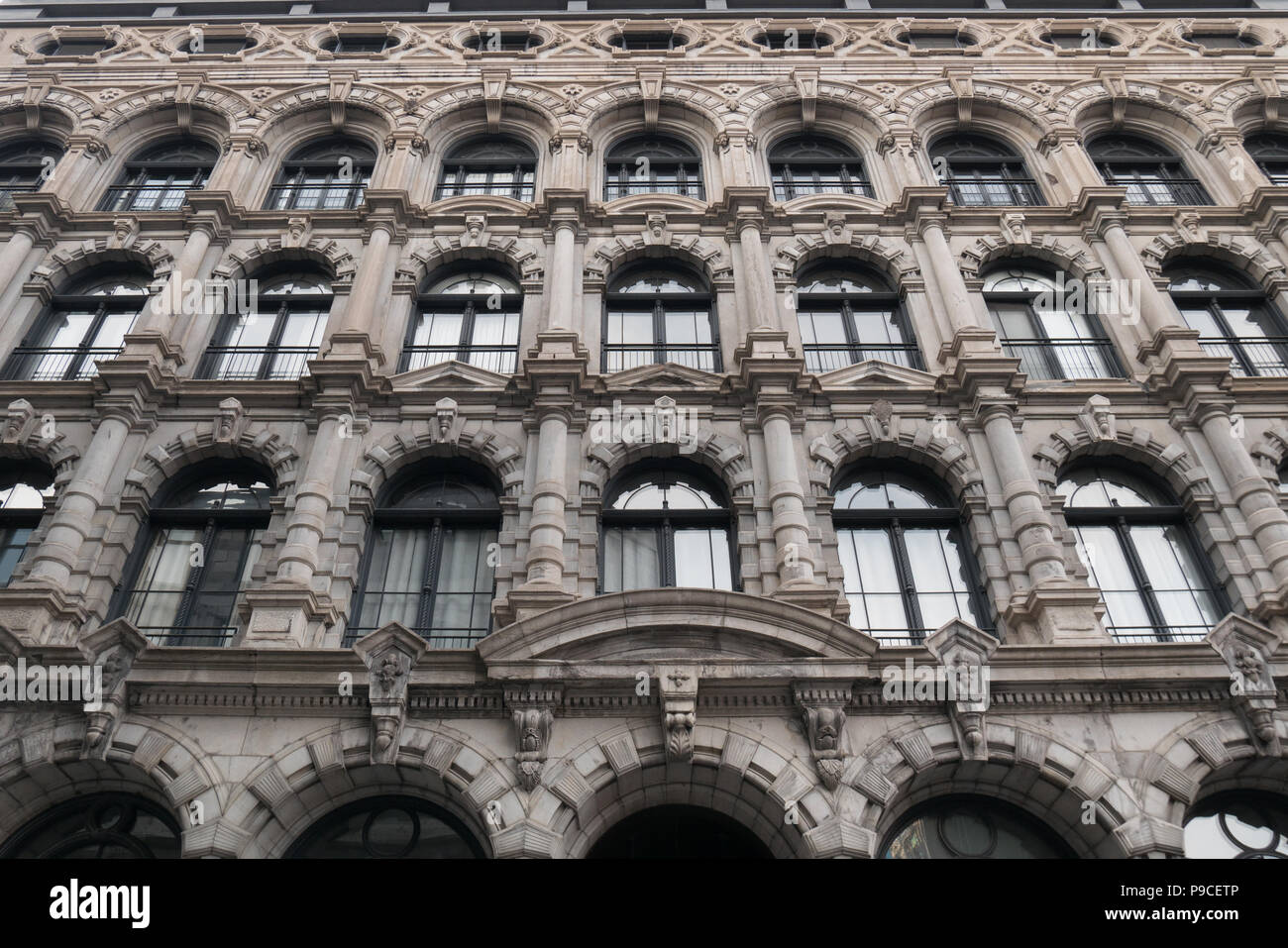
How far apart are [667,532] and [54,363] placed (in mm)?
12776

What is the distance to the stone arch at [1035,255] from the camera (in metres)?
20.5

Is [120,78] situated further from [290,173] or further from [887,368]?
[887,368]

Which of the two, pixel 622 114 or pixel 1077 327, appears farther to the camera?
pixel 622 114

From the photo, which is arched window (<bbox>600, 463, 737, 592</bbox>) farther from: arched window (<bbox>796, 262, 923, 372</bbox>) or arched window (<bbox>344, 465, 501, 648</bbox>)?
arched window (<bbox>796, 262, 923, 372</bbox>)

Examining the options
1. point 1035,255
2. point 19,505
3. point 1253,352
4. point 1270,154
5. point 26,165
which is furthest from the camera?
point 1270,154

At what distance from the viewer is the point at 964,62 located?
26.5m

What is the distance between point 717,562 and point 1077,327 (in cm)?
950

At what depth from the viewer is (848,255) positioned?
21.2 metres

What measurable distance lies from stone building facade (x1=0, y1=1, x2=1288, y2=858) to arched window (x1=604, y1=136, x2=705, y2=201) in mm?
119

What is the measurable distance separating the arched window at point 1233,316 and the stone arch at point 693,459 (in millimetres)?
9865

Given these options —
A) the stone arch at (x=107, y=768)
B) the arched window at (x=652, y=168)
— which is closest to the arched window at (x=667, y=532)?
the stone arch at (x=107, y=768)

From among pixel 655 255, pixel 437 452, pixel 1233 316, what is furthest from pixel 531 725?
pixel 1233 316

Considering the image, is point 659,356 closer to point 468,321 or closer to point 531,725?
point 468,321
